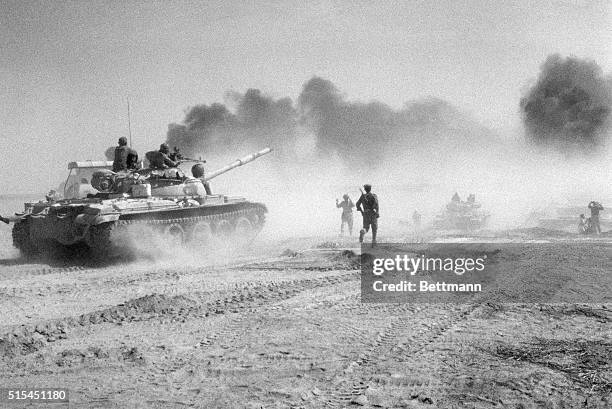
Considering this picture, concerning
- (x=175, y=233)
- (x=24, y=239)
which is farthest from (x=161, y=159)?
(x=24, y=239)

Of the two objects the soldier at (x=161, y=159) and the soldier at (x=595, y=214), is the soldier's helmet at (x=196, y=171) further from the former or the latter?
the soldier at (x=595, y=214)

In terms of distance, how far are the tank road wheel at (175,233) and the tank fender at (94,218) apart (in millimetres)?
1705

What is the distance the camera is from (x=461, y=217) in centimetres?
2234

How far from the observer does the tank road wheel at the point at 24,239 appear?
43.4 feet

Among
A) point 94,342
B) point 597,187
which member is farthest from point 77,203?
point 597,187

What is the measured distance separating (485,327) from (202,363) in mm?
2986

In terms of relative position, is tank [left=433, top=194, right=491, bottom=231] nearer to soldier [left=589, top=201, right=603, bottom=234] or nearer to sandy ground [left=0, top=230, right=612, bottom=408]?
soldier [left=589, top=201, right=603, bottom=234]

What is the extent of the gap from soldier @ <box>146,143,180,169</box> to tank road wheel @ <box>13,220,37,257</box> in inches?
127

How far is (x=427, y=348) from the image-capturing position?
206 inches

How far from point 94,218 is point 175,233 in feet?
7.92

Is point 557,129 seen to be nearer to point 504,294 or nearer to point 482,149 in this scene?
point 482,149

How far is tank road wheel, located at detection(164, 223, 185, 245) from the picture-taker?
13.3 m

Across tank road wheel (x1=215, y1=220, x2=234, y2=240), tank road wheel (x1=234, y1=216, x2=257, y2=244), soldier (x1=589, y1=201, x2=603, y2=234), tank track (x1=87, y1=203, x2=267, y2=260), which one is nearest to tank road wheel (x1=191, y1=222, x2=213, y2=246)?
tank track (x1=87, y1=203, x2=267, y2=260)

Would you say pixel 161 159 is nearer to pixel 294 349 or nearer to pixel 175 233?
pixel 175 233
